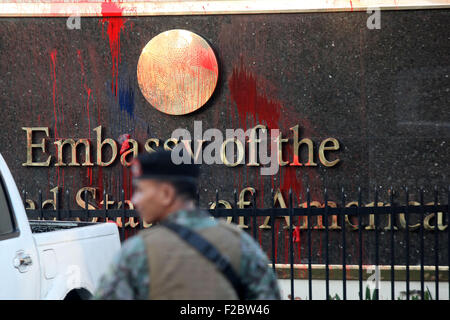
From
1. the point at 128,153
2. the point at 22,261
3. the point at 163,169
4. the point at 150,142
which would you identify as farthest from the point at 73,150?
the point at 163,169

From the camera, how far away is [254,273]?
8.78 feet

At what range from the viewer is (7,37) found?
937cm

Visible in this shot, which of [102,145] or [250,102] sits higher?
[250,102]

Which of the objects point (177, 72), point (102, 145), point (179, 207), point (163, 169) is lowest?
point (179, 207)

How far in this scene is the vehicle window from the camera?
431cm

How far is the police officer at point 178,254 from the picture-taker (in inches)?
99.8

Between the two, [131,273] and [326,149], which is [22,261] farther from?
[326,149]

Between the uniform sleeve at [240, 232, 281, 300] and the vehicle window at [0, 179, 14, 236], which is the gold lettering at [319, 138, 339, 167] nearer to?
the vehicle window at [0, 179, 14, 236]

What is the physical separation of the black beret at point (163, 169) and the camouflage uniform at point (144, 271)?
137 millimetres

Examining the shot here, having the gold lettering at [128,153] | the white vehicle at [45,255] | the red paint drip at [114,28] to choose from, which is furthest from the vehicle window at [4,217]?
the red paint drip at [114,28]

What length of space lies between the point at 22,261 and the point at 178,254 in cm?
200
